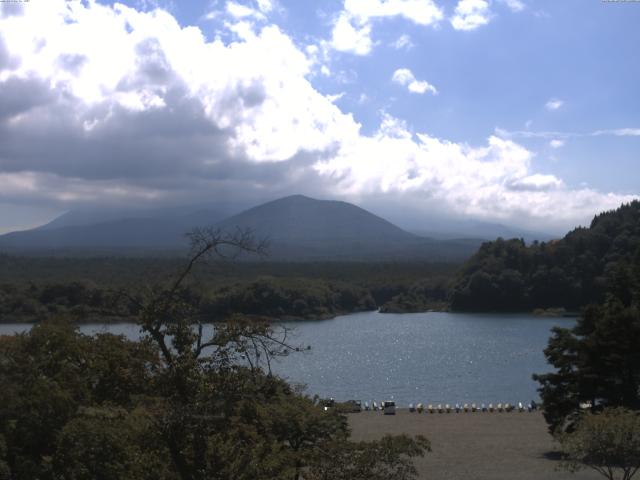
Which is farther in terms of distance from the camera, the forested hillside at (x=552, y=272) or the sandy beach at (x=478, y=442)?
the forested hillside at (x=552, y=272)

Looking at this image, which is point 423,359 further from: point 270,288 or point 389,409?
point 270,288

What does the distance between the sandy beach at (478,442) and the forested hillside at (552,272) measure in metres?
45.1

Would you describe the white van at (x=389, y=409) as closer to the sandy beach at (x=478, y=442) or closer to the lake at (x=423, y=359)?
the sandy beach at (x=478, y=442)

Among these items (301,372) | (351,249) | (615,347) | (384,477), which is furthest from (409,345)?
(351,249)

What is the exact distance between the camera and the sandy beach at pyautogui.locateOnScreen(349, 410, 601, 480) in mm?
15312

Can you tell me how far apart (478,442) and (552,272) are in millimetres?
51924

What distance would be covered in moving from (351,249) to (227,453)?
7060 inches

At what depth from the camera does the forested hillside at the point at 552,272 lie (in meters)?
67.0

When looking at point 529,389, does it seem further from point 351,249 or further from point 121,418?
point 351,249

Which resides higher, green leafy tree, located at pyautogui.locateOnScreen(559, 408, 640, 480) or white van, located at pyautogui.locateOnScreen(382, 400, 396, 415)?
green leafy tree, located at pyautogui.locateOnScreen(559, 408, 640, 480)

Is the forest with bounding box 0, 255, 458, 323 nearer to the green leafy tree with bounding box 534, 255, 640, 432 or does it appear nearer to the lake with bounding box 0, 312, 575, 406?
the lake with bounding box 0, 312, 575, 406

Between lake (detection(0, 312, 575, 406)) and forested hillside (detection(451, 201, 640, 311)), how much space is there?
698 centimetres

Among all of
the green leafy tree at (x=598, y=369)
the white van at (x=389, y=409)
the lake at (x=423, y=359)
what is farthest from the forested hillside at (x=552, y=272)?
the green leafy tree at (x=598, y=369)

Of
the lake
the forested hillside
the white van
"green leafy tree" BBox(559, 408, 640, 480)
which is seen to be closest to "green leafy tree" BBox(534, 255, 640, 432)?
"green leafy tree" BBox(559, 408, 640, 480)
